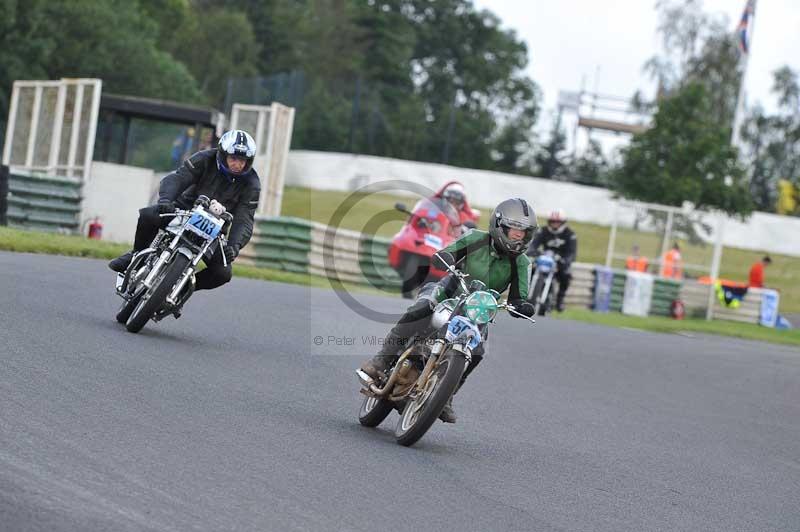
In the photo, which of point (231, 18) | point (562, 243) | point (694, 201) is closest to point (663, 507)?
point (562, 243)

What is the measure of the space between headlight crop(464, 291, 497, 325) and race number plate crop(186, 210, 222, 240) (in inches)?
130

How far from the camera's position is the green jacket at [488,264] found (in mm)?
8727

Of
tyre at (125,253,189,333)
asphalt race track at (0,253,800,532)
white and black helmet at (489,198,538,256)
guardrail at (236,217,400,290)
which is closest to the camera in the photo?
asphalt race track at (0,253,800,532)

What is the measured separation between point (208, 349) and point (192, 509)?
18.1ft

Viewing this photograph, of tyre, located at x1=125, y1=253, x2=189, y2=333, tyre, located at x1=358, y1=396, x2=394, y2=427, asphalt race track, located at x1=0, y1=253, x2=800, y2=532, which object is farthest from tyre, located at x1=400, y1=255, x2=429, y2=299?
tyre, located at x1=358, y1=396, x2=394, y2=427

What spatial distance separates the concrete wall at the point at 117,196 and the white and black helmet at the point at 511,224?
17169 mm

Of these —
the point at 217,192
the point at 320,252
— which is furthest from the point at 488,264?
the point at 320,252

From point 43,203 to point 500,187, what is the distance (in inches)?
1188

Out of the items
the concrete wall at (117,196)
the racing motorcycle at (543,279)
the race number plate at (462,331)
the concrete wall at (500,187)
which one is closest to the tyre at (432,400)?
the race number plate at (462,331)

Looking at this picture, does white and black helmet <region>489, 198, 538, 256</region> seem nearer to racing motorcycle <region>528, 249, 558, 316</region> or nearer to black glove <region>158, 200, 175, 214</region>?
black glove <region>158, 200, 175, 214</region>

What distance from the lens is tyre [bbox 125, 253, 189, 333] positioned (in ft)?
35.0

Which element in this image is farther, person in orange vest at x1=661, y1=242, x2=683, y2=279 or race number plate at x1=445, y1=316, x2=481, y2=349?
person in orange vest at x1=661, y1=242, x2=683, y2=279

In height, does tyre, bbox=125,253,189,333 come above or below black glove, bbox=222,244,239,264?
below

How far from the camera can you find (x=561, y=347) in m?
17.0
